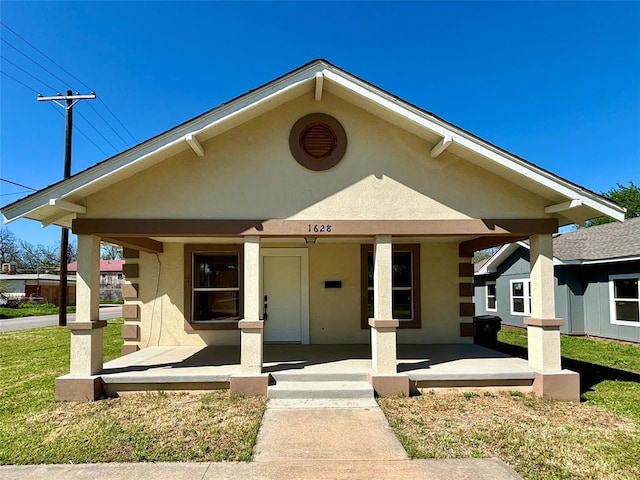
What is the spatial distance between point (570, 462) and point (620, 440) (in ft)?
3.77

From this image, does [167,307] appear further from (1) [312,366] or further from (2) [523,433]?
(2) [523,433]

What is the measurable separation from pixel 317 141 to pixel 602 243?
43.7ft

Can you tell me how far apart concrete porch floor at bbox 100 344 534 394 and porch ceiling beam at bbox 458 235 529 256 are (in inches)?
90.7

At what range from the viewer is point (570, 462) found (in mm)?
4523

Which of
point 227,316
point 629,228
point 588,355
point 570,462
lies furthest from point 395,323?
point 629,228

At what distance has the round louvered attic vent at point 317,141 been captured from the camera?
23.2 feet

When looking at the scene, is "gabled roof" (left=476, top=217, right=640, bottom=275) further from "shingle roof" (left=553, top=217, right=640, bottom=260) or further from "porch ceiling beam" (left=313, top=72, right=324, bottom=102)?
"porch ceiling beam" (left=313, top=72, right=324, bottom=102)

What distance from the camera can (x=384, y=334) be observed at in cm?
686

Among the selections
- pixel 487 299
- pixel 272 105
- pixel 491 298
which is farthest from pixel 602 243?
pixel 272 105

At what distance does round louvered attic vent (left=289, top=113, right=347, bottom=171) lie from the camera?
707 cm

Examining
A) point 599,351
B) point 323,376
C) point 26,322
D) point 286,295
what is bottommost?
point 26,322

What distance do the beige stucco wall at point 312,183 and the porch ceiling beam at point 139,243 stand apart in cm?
113

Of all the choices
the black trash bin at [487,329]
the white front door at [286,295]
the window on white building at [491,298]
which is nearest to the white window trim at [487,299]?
the window on white building at [491,298]

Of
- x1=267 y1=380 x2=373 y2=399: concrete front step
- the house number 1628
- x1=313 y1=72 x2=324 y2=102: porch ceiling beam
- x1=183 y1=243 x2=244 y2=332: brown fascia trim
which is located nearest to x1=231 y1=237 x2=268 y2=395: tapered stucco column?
x1=267 y1=380 x2=373 y2=399: concrete front step
